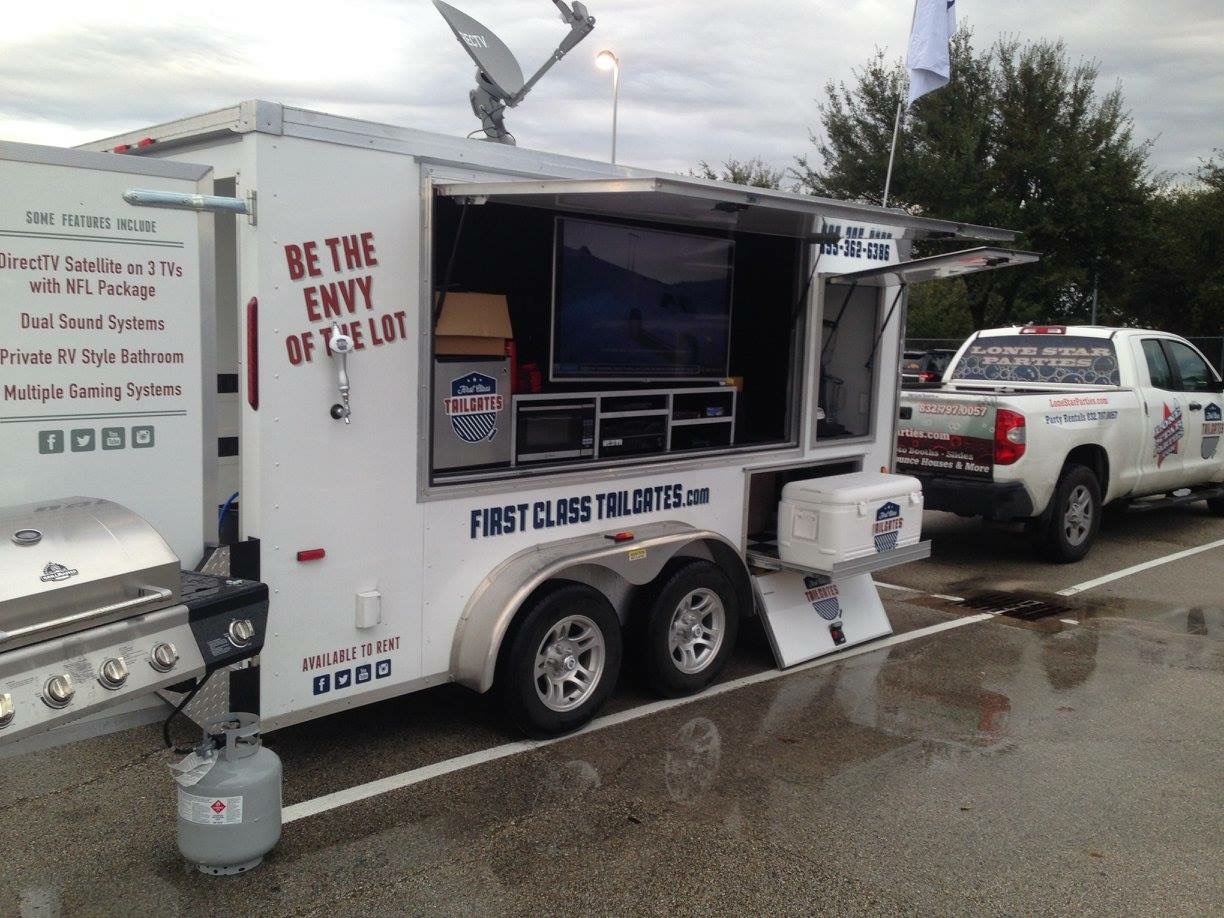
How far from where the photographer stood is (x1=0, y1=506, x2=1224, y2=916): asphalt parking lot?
3.54m

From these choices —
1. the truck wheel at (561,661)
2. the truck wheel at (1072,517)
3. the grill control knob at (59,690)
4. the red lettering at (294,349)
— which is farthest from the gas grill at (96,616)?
the truck wheel at (1072,517)

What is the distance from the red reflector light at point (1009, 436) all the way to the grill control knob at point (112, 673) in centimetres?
681

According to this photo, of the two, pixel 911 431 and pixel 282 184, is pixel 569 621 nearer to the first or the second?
pixel 282 184

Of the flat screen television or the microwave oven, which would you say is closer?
the microwave oven

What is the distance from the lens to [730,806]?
4207 mm

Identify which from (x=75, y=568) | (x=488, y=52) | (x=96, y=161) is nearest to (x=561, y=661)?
(x=75, y=568)

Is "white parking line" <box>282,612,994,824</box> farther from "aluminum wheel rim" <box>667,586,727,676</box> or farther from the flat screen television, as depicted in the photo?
the flat screen television

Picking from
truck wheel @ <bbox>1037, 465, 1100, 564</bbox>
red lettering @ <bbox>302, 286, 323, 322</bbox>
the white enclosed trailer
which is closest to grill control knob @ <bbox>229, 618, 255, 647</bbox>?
the white enclosed trailer

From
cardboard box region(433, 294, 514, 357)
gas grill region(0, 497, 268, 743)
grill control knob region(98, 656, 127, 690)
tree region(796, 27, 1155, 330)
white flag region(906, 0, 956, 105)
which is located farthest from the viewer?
tree region(796, 27, 1155, 330)

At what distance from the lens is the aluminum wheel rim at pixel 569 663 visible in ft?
15.3

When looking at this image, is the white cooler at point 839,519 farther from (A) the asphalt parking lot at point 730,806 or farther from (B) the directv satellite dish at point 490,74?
(B) the directv satellite dish at point 490,74

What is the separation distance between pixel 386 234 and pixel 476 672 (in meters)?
1.78

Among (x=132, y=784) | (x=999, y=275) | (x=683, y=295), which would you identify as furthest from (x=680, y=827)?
(x=999, y=275)

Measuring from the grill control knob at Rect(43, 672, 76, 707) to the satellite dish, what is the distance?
3623 millimetres
